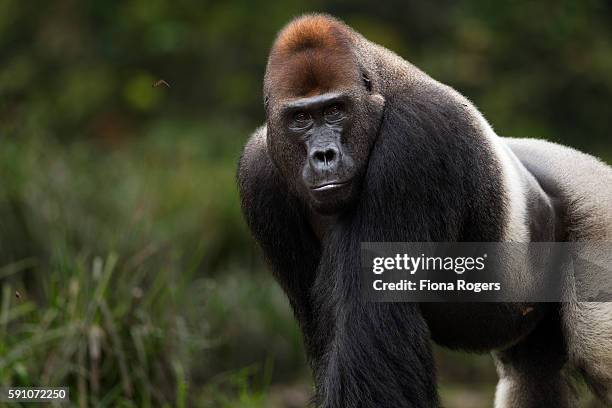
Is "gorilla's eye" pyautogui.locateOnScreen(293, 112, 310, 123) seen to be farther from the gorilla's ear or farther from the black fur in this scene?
the gorilla's ear

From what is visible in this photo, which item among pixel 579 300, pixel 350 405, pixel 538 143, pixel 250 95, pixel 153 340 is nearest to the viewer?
pixel 350 405

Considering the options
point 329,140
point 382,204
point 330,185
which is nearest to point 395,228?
point 382,204

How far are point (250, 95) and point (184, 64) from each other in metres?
0.96

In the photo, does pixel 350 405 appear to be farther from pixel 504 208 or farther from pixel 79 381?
pixel 79 381

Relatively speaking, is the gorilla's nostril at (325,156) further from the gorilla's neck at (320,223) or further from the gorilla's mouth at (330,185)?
the gorilla's neck at (320,223)

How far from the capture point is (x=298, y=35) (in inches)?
137

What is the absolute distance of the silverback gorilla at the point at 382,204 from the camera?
331cm

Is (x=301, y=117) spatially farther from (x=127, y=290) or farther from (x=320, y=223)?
(x=127, y=290)

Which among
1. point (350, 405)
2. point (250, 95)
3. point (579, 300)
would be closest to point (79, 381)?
point (350, 405)

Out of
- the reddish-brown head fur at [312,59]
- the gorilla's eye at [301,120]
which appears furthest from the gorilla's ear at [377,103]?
the gorilla's eye at [301,120]

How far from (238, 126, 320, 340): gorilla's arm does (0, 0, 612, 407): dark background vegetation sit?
3.26 ft

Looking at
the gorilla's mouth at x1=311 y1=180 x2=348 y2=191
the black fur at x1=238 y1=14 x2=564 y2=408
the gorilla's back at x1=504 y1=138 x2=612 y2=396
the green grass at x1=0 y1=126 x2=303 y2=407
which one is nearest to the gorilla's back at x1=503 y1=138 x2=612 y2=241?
the gorilla's back at x1=504 y1=138 x2=612 y2=396

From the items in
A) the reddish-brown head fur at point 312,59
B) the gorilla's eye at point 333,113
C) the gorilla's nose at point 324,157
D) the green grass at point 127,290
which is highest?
the reddish-brown head fur at point 312,59

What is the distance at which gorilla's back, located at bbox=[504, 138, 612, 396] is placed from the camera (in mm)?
3762
